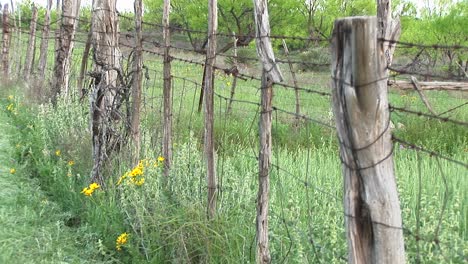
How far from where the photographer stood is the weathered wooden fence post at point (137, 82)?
5.44m

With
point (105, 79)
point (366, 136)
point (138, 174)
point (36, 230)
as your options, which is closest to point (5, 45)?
point (105, 79)

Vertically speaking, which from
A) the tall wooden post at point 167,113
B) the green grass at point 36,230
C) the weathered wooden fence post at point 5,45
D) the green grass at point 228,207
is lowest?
the green grass at point 36,230

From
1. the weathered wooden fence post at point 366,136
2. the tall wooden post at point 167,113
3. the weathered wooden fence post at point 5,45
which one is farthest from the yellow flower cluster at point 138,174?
the weathered wooden fence post at point 5,45

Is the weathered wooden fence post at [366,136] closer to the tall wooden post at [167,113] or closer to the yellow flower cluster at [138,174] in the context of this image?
the yellow flower cluster at [138,174]

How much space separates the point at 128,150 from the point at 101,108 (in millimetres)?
548

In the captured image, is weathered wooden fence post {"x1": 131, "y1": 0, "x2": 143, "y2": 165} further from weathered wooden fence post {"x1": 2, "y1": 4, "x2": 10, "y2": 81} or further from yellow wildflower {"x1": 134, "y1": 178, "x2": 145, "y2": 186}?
weathered wooden fence post {"x1": 2, "y1": 4, "x2": 10, "y2": 81}

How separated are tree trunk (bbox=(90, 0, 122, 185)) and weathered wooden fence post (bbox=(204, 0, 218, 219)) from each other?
1788mm

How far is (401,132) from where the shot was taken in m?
9.37

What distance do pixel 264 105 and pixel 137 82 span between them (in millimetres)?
2486

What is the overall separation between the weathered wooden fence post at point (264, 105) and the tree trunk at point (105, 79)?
2708mm

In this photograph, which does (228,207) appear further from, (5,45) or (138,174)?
(5,45)

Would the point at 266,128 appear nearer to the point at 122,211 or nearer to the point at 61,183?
the point at 122,211

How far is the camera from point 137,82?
5590 millimetres

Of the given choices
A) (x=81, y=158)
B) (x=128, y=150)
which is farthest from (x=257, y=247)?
(x=81, y=158)
